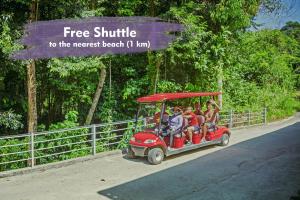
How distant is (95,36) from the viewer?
51.9 ft

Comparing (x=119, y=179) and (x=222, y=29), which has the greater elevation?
(x=222, y=29)

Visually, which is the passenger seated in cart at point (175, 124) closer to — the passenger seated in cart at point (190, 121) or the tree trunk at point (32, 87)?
the passenger seated in cart at point (190, 121)

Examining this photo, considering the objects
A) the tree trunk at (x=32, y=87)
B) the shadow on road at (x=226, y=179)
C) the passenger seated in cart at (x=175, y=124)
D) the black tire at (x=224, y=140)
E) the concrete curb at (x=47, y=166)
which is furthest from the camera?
the black tire at (x=224, y=140)

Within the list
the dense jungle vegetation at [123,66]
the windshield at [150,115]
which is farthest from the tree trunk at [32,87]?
the windshield at [150,115]

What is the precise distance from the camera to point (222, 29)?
17.5 metres

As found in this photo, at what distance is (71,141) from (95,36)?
4.57 metres

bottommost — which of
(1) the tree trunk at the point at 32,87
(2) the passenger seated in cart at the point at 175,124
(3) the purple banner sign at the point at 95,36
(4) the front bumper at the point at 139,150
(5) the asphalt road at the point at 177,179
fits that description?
(5) the asphalt road at the point at 177,179

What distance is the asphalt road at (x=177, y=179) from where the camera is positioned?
8518 millimetres

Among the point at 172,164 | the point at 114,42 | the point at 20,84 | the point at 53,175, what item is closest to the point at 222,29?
the point at 114,42

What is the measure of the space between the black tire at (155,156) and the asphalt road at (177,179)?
0.16 meters

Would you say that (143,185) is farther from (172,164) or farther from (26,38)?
(26,38)

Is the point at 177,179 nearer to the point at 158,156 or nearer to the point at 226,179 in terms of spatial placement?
the point at 226,179

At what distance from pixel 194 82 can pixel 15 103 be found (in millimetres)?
8652

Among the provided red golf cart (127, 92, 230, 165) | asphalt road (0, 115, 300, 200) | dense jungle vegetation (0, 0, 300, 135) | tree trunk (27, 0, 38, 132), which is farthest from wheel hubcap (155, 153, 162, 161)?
tree trunk (27, 0, 38, 132)
